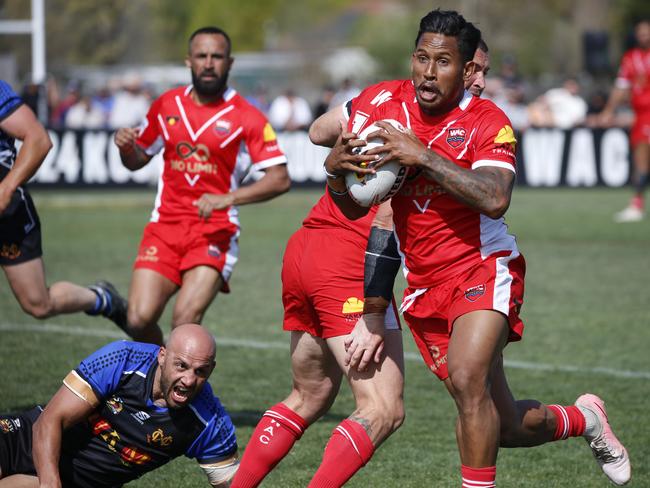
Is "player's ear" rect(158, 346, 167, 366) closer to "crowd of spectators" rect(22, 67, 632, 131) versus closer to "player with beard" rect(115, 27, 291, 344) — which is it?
"player with beard" rect(115, 27, 291, 344)

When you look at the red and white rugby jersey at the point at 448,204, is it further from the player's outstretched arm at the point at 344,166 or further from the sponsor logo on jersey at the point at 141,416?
the sponsor logo on jersey at the point at 141,416

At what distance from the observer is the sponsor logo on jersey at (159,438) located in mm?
5188

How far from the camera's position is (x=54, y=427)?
493 centimetres

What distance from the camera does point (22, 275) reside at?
24.4ft

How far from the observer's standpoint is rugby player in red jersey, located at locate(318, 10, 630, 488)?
14.9ft

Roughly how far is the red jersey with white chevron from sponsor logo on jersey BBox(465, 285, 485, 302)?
77 cm

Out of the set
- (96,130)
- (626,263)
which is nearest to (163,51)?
(96,130)

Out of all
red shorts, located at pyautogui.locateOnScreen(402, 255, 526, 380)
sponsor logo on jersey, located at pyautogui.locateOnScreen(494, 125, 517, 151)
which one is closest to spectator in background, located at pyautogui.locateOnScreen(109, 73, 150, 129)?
red shorts, located at pyautogui.locateOnScreen(402, 255, 526, 380)

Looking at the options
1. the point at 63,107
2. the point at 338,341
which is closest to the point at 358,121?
the point at 338,341

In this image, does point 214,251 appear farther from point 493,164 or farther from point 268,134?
point 493,164

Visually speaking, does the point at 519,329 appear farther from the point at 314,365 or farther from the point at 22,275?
the point at 22,275

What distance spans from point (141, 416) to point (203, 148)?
9.28 ft

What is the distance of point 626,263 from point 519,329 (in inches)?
354

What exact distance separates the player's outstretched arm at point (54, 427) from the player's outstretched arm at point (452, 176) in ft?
5.50
